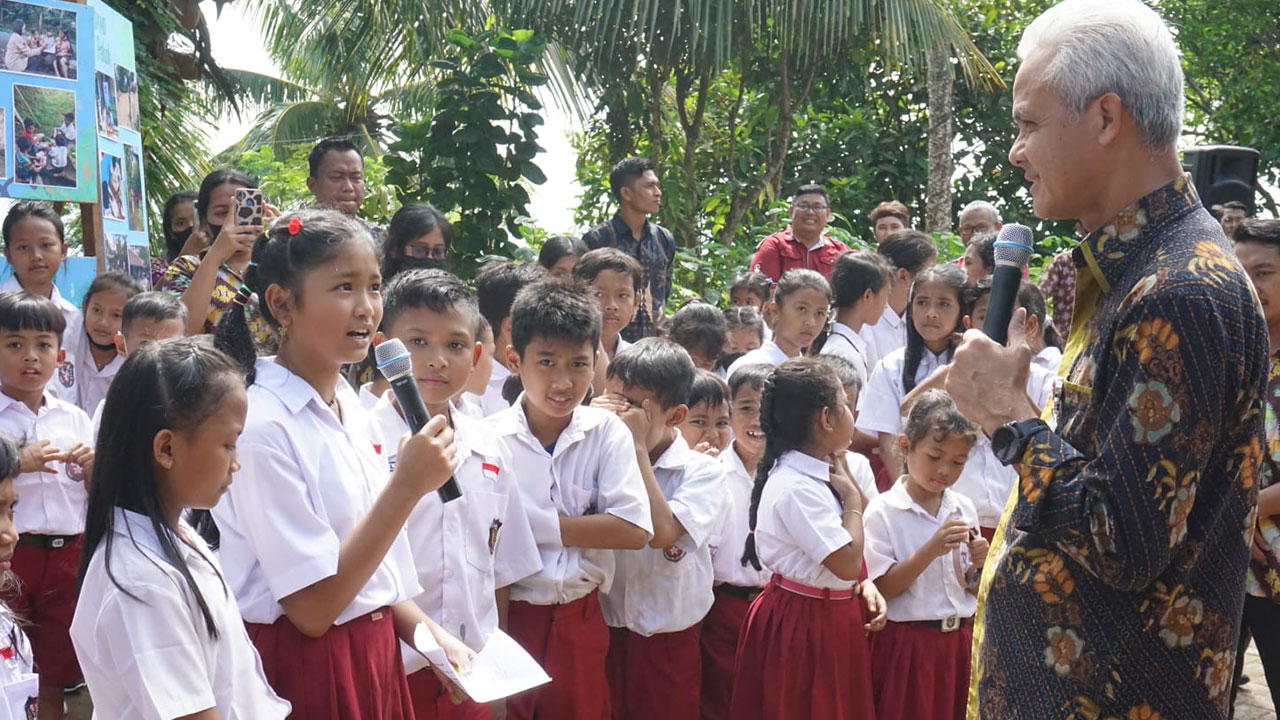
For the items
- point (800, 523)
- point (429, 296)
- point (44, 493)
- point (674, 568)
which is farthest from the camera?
point (44, 493)

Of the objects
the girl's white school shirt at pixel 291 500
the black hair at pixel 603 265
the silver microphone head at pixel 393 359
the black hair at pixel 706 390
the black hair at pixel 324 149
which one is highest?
the black hair at pixel 324 149

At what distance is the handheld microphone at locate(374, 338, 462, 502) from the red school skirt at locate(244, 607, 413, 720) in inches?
15.3

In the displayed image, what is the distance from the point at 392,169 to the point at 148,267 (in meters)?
1.36

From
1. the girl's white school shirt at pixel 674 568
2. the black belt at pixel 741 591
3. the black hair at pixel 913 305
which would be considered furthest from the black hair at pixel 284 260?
the black hair at pixel 913 305

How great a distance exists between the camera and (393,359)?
2484 mm

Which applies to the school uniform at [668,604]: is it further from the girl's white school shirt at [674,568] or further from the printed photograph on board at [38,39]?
the printed photograph on board at [38,39]

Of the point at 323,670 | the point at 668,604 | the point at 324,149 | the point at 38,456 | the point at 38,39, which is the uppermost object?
the point at 38,39

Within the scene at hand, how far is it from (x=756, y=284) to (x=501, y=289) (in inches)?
138

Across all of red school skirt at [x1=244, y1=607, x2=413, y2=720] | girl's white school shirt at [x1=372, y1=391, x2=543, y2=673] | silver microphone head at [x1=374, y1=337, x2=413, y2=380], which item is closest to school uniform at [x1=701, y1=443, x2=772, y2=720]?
girl's white school shirt at [x1=372, y1=391, x2=543, y2=673]

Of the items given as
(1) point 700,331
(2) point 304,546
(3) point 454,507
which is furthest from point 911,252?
(2) point 304,546

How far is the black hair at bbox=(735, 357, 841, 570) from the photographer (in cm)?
406

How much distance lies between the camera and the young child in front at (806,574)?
13.0 ft

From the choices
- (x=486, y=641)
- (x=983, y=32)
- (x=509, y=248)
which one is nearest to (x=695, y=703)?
(x=486, y=641)

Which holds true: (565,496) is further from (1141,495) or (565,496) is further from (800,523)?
(1141,495)
